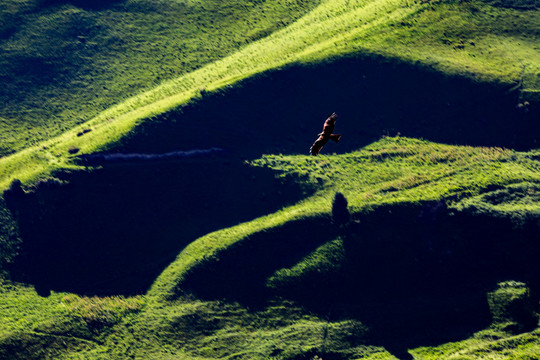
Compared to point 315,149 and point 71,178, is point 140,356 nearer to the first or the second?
point 71,178

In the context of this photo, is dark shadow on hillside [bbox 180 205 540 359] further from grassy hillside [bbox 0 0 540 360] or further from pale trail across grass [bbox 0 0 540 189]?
pale trail across grass [bbox 0 0 540 189]

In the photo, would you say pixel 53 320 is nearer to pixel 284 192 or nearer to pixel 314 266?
pixel 314 266

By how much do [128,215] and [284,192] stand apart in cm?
2942

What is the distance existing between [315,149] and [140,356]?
218 ft

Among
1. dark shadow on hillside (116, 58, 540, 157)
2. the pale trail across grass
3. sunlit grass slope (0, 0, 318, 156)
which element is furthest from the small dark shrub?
sunlit grass slope (0, 0, 318, 156)

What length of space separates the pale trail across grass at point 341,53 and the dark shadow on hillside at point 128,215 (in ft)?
32.7

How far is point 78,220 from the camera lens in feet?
334

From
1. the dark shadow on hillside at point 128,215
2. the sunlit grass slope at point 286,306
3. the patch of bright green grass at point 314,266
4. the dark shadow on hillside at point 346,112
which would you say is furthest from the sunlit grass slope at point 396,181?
the patch of bright green grass at point 314,266

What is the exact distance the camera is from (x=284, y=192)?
105 metres

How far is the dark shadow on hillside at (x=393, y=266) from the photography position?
301 feet

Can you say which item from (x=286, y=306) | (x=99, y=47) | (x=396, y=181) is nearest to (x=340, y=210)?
(x=396, y=181)

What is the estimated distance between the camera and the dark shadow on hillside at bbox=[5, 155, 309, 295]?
98.6m

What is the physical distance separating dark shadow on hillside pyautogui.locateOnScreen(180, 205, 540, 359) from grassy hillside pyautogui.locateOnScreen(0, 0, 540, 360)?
0.34 metres

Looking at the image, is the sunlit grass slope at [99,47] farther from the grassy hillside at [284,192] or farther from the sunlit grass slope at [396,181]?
the sunlit grass slope at [396,181]
